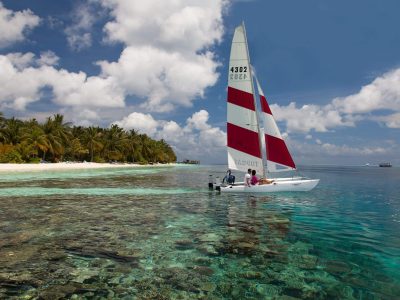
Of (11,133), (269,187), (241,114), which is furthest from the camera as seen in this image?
(11,133)

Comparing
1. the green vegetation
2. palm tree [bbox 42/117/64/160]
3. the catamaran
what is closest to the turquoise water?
the catamaran

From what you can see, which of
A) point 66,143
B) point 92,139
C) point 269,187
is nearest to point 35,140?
point 66,143

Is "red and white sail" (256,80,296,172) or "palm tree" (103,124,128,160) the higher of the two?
"palm tree" (103,124,128,160)

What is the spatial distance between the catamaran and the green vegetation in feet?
177

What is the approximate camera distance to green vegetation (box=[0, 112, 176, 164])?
2579 inches

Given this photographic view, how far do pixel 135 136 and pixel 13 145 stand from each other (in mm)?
48841

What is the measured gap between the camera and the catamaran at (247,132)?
927 inches

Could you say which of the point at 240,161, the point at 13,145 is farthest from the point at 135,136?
the point at 240,161

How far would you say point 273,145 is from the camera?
80.0ft

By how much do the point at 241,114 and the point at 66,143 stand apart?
65.3 meters

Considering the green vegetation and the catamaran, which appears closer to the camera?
the catamaran

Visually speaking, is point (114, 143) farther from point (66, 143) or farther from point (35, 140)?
point (35, 140)

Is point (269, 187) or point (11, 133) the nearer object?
point (269, 187)

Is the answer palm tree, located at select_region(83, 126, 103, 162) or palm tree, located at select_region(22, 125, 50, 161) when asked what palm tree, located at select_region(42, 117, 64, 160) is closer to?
palm tree, located at select_region(22, 125, 50, 161)
